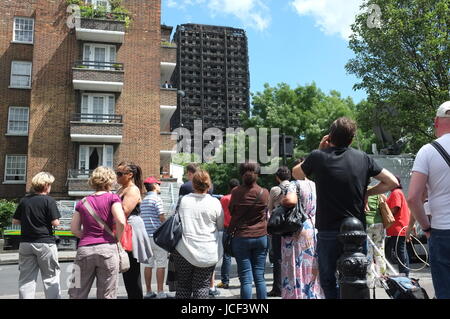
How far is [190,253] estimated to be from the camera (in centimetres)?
434

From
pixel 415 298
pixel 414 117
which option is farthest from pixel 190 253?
pixel 414 117

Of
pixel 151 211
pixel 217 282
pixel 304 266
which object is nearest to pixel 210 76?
pixel 217 282

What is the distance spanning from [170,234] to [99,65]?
2167 cm

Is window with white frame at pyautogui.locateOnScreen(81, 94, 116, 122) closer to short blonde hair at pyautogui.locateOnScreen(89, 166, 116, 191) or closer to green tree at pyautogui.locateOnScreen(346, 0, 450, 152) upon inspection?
green tree at pyautogui.locateOnScreen(346, 0, 450, 152)

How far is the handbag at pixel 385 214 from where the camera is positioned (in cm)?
622

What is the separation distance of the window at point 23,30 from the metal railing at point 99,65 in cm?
420

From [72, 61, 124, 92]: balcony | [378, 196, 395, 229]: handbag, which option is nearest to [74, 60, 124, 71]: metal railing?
[72, 61, 124, 92]: balcony

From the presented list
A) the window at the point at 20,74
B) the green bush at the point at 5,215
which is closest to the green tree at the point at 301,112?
the window at the point at 20,74

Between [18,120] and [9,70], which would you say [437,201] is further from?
[9,70]

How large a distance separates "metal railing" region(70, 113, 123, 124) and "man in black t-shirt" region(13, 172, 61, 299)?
18.9m

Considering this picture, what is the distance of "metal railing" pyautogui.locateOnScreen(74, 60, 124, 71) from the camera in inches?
934

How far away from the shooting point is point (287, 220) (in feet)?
15.7

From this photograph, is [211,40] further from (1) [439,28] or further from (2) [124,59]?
(1) [439,28]
